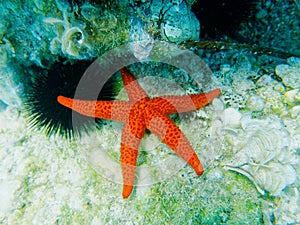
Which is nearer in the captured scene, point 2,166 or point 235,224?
point 235,224

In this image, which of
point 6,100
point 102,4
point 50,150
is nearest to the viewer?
point 102,4

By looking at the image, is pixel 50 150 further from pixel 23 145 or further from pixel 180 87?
pixel 180 87

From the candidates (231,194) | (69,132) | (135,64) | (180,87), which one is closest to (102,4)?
(135,64)

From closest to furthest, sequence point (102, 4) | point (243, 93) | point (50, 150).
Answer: point (102, 4), point (243, 93), point (50, 150)


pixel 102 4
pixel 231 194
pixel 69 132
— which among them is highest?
pixel 102 4

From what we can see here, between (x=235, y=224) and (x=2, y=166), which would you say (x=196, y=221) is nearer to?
(x=235, y=224)

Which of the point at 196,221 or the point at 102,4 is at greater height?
the point at 102,4
